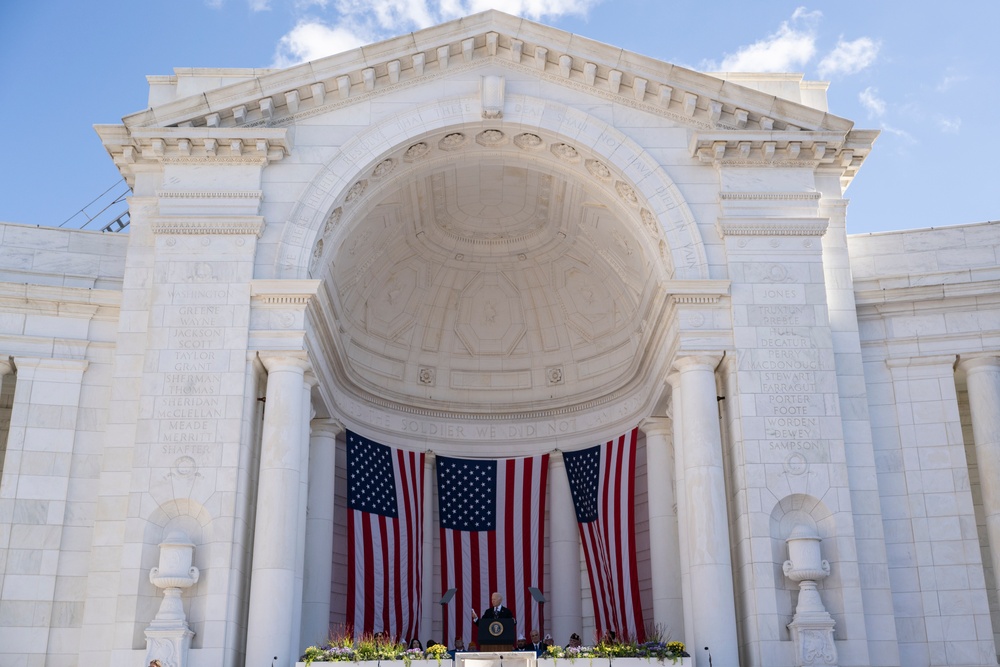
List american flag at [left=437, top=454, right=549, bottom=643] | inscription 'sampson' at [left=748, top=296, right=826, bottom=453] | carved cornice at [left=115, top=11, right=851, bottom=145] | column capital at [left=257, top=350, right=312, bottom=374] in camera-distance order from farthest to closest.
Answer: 1. american flag at [left=437, top=454, right=549, bottom=643]
2. carved cornice at [left=115, top=11, right=851, bottom=145]
3. column capital at [left=257, top=350, right=312, bottom=374]
4. inscription 'sampson' at [left=748, top=296, right=826, bottom=453]

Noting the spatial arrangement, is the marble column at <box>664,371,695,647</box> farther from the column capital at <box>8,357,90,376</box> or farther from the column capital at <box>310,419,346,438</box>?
the column capital at <box>8,357,90,376</box>

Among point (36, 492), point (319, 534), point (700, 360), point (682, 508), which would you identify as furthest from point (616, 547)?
point (36, 492)

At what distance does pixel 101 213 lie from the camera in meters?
34.8

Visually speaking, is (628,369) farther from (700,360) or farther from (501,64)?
(501,64)

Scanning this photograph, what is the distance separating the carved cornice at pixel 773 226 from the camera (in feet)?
80.3

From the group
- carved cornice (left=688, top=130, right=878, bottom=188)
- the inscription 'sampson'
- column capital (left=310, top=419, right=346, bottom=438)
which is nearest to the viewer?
the inscription 'sampson'

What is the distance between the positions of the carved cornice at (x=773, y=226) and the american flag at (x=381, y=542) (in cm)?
1123

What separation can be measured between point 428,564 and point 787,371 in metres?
12.2

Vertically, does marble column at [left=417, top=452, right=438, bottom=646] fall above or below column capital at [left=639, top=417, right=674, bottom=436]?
below

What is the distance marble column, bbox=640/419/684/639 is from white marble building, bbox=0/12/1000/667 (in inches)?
2.4

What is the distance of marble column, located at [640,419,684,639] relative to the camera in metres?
Answer: 26.9

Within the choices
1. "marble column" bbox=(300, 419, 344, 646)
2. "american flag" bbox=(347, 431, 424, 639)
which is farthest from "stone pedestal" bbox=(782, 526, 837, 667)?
"marble column" bbox=(300, 419, 344, 646)

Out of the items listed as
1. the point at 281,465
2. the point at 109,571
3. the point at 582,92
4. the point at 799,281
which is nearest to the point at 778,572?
the point at 799,281

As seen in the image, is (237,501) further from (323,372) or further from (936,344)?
(936,344)
